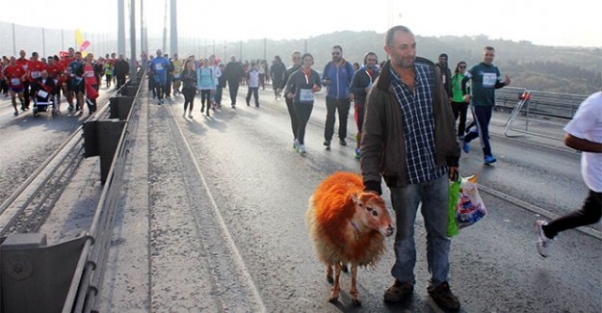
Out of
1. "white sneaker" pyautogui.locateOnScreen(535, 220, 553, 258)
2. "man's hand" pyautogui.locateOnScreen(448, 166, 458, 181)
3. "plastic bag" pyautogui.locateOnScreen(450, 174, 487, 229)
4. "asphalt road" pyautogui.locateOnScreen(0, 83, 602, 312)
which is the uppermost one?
"man's hand" pyautogui.locateOnScreen(448, 166, 458, 181)

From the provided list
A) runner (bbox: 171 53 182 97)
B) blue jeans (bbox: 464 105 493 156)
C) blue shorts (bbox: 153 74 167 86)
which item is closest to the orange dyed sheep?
blue jeans (bbox: 464 105 493 156)

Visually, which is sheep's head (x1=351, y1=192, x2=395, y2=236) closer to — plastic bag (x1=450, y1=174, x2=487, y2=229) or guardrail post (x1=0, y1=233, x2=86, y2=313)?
plastic bag (x1=450, y1=174, x2=487, y2=229)

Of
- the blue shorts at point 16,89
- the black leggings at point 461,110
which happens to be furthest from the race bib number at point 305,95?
the blue shorts at point 16,89

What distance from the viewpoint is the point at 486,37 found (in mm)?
97562

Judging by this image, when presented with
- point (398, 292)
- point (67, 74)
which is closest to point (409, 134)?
point (398, 292)

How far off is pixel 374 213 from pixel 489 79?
7288 mm

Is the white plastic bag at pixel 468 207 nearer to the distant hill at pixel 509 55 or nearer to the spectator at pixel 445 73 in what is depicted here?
the spectator at pixel 445 73

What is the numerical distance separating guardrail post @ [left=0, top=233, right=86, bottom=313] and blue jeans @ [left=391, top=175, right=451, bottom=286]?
7.52 feet

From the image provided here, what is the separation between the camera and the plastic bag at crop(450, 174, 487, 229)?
4.55 meters

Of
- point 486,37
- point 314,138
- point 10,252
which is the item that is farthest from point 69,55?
point 486,37

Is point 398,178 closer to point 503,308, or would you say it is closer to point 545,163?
point 503,308

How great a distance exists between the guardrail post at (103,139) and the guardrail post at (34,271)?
4990mm

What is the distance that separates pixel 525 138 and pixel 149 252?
1175 centimetres

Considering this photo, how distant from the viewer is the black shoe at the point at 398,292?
4461 mm
